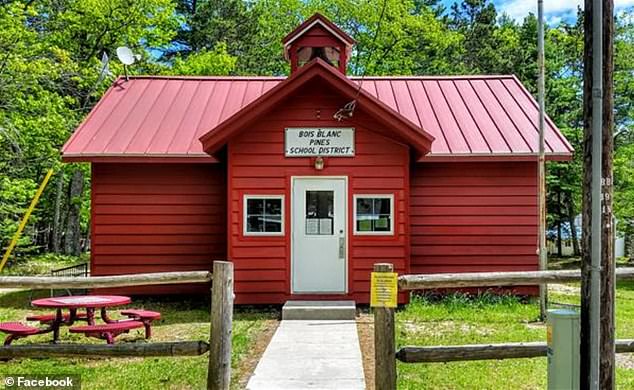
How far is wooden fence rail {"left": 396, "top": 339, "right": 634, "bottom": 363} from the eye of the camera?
4.65 meters

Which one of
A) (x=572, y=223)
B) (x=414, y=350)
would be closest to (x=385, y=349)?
(x=414, y=350)

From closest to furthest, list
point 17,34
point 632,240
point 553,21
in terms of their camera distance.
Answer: point 17,34 < point 632,240 < point 553,21

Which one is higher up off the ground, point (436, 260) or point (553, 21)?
point (553, 21)

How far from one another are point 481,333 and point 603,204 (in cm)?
496

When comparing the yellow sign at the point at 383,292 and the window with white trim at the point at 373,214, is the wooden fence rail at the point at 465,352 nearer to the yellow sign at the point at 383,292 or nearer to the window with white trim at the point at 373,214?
the yellow sign at the point at 383,292

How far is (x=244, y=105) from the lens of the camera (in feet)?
42.1

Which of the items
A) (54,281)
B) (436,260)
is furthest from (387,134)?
(54,281)

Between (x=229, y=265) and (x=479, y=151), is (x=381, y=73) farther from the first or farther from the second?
(x=229, y=265)

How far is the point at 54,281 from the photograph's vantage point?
514 centimetres

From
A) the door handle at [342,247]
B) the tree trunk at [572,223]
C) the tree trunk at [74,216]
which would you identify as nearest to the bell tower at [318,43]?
the door handle at [342,247]

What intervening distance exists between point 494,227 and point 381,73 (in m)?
17.5

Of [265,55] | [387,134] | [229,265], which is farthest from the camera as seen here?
[265,55]

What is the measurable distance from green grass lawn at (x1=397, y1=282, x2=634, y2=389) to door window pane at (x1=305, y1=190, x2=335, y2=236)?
1.96 m

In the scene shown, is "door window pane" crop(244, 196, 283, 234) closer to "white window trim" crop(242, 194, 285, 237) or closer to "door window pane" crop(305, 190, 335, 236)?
"white window trim" crop(242, 194, 285, 237)
